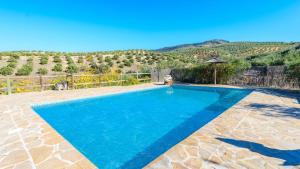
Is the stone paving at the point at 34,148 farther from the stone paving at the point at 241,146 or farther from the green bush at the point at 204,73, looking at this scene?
the green bush at the point at 204,73

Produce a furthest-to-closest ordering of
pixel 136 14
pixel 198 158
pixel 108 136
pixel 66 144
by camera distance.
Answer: pixel 136 14 → pixel 108 136 → pixel 66 144 → pixel 198 158

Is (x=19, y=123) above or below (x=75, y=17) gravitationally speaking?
below

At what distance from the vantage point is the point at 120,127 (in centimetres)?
495

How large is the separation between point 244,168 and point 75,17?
2158cm

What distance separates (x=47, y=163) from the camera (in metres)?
2.54

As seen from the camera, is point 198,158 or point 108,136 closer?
point 198,158

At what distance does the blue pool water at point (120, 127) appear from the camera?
3.36 m

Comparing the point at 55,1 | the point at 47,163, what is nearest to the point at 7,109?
the point at 47,163

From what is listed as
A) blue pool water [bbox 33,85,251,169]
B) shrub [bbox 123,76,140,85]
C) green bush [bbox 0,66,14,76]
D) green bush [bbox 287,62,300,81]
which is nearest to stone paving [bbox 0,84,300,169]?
blue pool water [bbox 33,85,251,169]

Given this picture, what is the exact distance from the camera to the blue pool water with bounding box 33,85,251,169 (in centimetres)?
336

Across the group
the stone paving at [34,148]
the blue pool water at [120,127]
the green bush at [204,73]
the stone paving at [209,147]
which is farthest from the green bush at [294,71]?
the stone paving at [34,148]

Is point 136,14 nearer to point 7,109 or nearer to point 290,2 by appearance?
point 290,2

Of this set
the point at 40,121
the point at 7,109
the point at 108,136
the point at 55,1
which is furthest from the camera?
the point at 55,1

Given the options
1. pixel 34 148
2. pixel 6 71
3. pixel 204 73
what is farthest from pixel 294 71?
pixel 6 71
